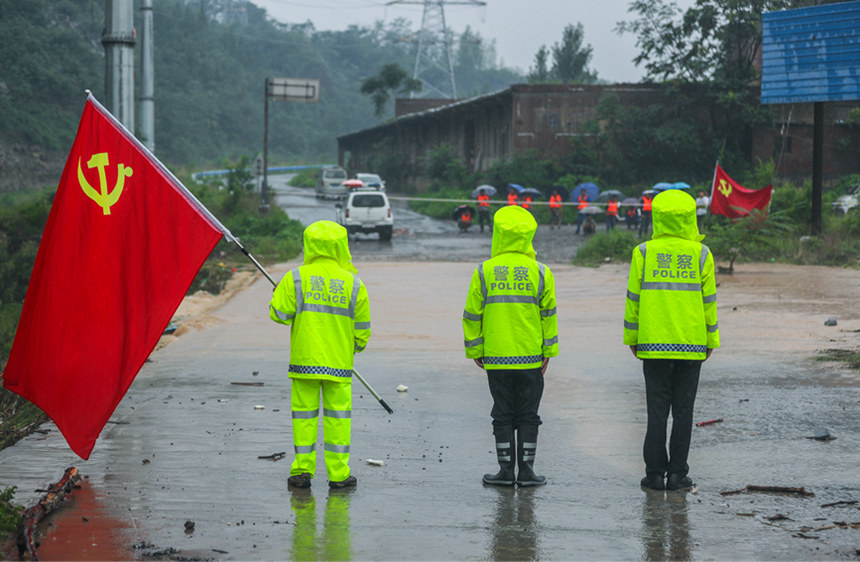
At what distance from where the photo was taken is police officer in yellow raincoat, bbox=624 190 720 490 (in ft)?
21.5

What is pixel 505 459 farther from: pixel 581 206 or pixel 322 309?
pixel 581 206

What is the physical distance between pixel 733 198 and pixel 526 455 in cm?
1942

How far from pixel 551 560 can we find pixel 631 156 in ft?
146

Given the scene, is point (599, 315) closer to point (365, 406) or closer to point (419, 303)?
point (419, 303)

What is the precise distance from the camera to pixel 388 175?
6944 cm

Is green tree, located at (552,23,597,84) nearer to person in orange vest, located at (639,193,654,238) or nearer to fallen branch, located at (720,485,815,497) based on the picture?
person in orange vest, located at (639,193,654,238)

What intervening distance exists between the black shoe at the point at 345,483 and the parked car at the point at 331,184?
50178mm

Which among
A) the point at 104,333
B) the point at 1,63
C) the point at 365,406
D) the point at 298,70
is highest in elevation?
the point at 298,70

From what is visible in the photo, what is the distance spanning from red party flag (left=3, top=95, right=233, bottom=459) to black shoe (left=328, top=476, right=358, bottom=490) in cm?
141

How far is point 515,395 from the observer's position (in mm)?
6738

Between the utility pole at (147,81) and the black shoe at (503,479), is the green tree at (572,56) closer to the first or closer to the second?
the utility pole at (147,81)

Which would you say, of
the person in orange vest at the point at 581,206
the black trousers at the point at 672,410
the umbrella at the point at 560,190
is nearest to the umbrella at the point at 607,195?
the person in orange vest at the point at 581,206

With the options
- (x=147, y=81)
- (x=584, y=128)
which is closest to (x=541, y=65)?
(x=584, y=128)

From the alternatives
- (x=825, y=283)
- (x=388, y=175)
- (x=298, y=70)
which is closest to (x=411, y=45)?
(x=298, y=70)
